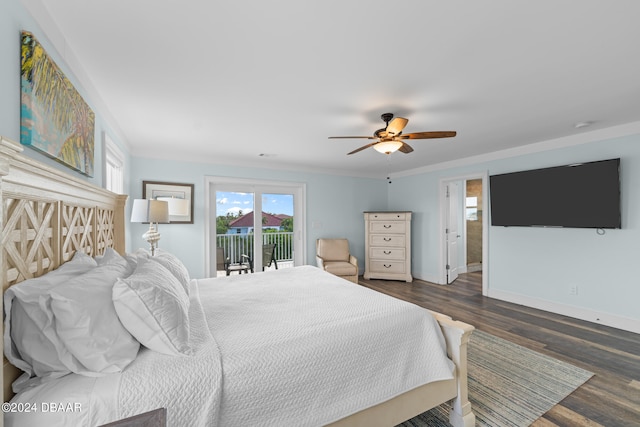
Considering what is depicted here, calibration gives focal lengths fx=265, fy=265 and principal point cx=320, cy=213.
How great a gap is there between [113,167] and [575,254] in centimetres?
581

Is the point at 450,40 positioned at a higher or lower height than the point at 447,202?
higher

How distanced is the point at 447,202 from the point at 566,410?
3788mm

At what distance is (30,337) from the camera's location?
3.17 ft

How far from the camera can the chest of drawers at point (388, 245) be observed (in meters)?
5.34

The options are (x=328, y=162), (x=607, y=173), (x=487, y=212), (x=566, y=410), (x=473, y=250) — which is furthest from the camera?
(x=473, y=250)

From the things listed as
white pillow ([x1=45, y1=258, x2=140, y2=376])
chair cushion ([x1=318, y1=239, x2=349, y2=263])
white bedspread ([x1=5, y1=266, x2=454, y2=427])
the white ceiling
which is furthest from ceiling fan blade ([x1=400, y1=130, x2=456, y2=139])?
chair cushion ([x1=318, y1=239, x2=349, y2=263])

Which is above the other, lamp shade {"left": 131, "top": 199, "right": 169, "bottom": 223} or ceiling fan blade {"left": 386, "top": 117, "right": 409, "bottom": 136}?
ceiling fan blade {"left": 386, "top": 117, "right": 409, "bottom": 136}

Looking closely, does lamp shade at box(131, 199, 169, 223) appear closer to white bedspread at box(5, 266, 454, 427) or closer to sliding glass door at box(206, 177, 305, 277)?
sliding glass door at box(206, 177, 305, 277)

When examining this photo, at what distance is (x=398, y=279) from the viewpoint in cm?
541

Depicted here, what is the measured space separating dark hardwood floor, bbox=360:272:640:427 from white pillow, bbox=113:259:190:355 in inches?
90.0

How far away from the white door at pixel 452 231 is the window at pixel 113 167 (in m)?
5.28

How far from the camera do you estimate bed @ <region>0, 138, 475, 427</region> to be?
3.19ft

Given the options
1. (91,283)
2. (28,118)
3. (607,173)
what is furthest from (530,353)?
(28,118)

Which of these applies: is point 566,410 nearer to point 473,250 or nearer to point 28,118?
point 28,118
